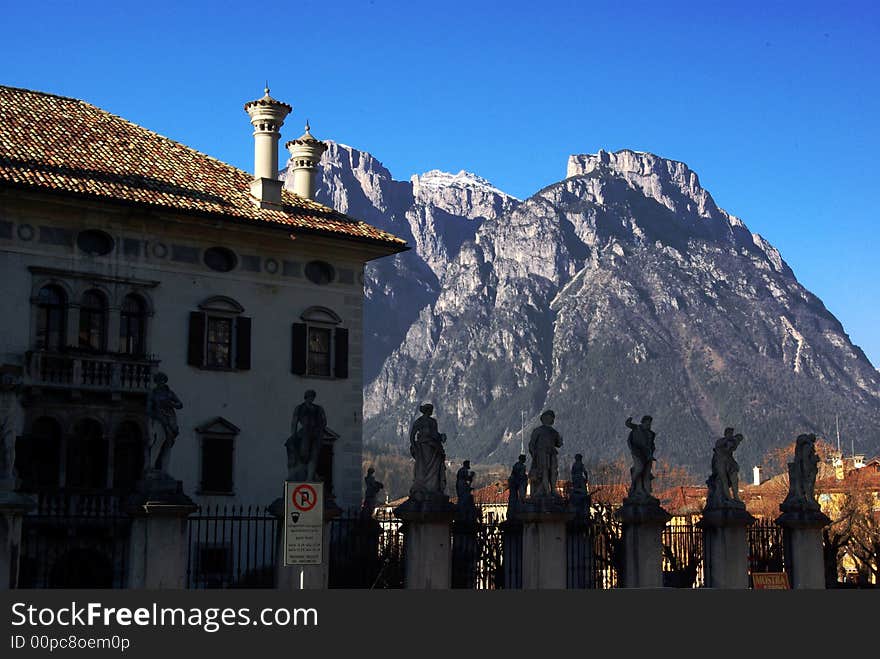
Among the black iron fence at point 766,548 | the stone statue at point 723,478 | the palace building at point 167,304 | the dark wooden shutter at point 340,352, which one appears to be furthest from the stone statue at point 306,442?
the dark wooden shutter at point 340,352

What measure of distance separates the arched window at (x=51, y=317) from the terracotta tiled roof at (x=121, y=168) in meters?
2.79

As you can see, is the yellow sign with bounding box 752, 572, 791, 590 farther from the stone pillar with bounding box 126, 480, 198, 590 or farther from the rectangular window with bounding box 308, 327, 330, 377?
the rectangular window with bounding box 308, 327, 330, 377

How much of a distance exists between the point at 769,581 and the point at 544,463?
633 cm

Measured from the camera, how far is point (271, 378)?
4059cm

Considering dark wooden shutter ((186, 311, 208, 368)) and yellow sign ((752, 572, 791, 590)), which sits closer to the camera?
yellow sign ((752, 572, 791, 590))

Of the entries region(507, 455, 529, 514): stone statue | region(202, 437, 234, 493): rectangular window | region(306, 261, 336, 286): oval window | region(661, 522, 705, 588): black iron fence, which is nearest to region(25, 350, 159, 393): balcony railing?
region(202, 437, 234, 493): rectangular window

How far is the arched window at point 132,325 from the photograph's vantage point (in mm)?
38406

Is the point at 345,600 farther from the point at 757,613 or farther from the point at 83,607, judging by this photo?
the point at 757,613

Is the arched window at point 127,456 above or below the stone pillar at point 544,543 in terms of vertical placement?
above

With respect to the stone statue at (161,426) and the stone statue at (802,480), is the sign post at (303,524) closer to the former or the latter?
the stone statue at (161,426)

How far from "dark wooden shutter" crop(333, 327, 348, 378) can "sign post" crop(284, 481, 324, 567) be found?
827 inches

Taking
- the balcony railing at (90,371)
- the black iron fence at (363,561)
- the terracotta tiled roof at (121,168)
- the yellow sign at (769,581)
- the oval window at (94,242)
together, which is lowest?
the yellow sign at (769,581)

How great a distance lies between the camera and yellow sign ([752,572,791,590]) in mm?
30344

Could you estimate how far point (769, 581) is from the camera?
30469mm
